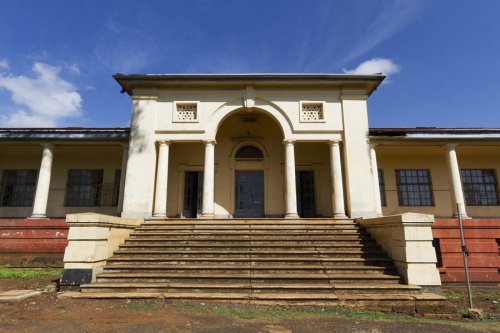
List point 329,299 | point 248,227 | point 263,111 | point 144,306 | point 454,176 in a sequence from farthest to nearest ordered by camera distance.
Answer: point 263,111
point 454,176
point 248,227
point 329,299
point 144,306

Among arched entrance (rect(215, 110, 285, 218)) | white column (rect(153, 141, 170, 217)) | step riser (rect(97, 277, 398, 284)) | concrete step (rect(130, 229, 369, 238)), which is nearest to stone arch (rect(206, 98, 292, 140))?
arched entrance (rect(215, 110, 285, 218))

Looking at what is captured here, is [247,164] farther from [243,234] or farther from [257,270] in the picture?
[257,270]

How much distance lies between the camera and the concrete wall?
13922mm

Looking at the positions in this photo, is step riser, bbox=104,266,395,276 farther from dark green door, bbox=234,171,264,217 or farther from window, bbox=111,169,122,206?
window, bbox=111,169,122,206

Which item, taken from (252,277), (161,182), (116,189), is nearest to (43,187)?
(116,189)

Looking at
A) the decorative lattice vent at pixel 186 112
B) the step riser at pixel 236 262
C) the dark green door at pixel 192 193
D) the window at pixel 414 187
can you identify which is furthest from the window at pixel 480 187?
the decorative lattice vent at pixel 186 112

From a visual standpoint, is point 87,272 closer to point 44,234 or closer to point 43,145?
point 44,234

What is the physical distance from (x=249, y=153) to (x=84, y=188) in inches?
314

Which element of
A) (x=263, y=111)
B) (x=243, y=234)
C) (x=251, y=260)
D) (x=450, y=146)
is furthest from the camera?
(x=263, y=111)

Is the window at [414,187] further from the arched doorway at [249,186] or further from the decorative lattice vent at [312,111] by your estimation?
the arched doorway at [249,186]

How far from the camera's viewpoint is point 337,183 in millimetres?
11477

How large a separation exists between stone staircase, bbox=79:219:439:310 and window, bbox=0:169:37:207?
844cm

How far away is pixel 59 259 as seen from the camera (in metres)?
9.88

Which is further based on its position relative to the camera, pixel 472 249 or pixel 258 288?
pixel 472 249
